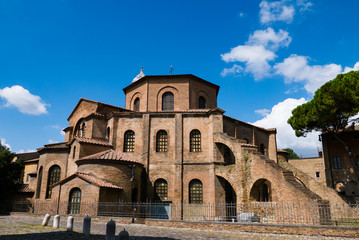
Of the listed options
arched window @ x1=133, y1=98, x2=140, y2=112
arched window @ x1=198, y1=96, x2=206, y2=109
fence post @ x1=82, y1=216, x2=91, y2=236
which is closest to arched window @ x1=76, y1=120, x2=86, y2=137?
arched window @ x1=133, y1=98, x2=140, y2=112

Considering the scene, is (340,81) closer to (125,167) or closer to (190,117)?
(190,117)

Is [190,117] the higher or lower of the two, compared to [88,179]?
higher

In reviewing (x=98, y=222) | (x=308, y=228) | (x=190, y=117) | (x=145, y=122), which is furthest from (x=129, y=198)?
(x=308, y=228)

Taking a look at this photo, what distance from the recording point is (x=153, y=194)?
21.3 metres

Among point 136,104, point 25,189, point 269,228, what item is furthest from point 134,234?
point 25,189

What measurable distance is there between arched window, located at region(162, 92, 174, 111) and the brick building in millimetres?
95

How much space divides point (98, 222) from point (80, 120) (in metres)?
12.2

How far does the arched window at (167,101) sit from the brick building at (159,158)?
0.31 feet

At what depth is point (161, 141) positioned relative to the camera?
22781 millimetres

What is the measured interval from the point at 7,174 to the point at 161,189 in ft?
49.6

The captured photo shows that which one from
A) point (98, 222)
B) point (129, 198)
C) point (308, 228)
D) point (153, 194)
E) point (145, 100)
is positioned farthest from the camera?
point (145, 100)

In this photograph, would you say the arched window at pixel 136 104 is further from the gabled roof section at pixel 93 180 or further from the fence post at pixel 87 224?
the fence post at pixel 87 224

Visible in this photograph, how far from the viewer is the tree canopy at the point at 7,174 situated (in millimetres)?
24844

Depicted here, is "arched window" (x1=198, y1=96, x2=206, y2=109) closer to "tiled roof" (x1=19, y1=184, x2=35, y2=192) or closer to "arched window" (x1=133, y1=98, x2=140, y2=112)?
"arched window" (x1=133, y1=98, x2=140, y2=112)
